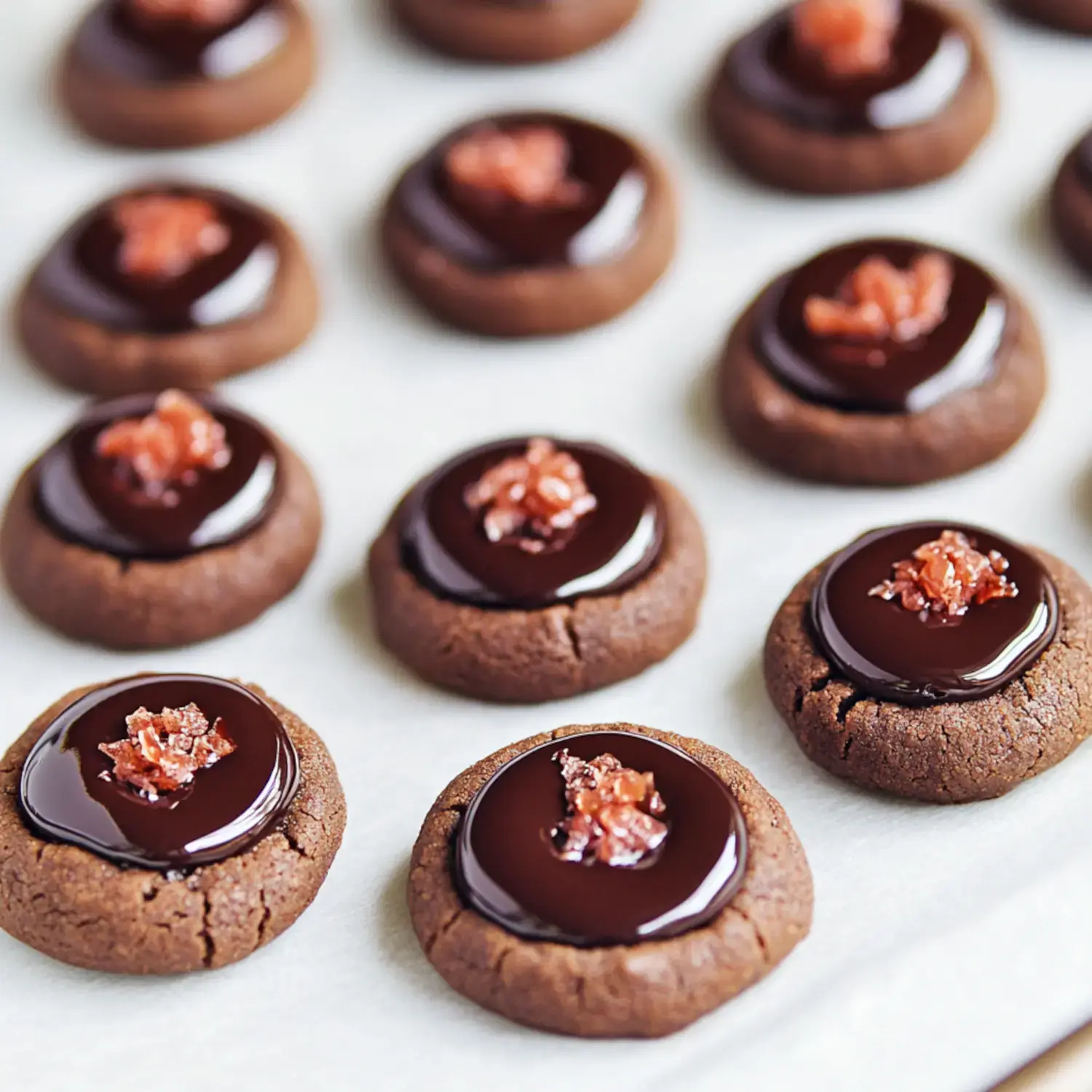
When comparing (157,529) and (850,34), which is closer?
(157,529)

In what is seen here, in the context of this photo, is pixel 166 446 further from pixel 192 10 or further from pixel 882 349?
pixel 192 10

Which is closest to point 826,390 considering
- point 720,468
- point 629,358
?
point 720,468

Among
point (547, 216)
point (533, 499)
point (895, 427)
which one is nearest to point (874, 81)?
point (547, 216)

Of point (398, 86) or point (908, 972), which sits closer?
point (908, 972)

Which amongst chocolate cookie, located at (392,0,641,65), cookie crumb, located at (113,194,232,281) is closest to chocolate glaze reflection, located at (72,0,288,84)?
chocolate cookie, located at (392,0,641,65)

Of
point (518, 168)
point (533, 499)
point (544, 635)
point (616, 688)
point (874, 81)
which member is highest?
point (874, 81)

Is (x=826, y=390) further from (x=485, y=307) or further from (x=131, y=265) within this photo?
(x=131, y=265)

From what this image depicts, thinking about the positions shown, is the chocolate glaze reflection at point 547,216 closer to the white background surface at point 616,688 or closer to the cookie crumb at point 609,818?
the white background surface at point 616,688
